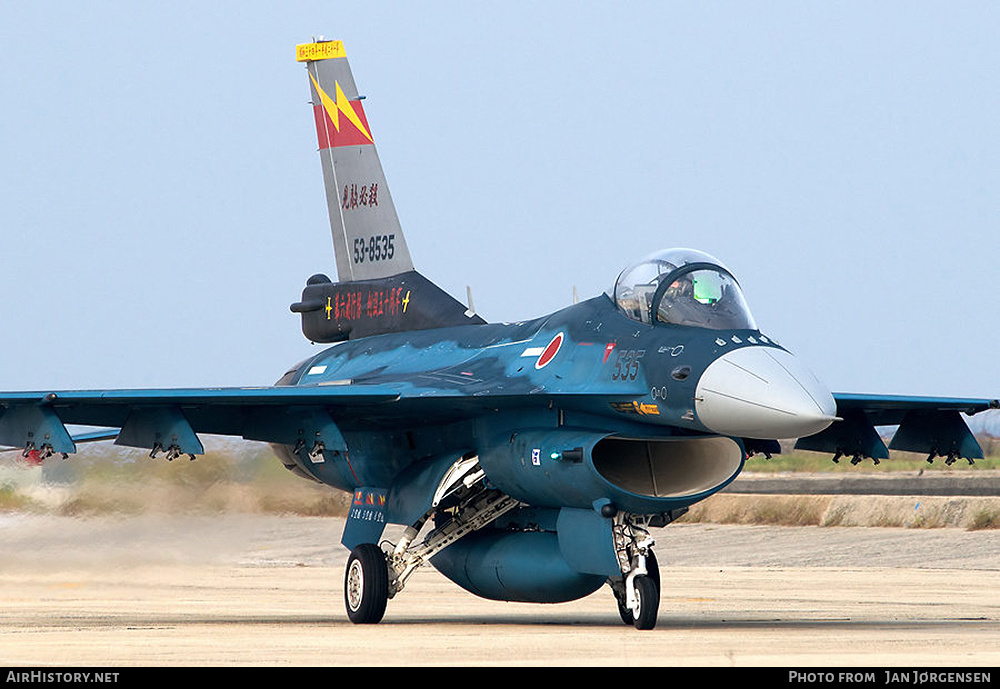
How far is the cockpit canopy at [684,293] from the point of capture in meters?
14.8

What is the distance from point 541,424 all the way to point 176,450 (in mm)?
3587

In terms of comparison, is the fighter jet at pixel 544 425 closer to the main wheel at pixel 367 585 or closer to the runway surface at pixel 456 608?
the main wheel at pixel 367 585

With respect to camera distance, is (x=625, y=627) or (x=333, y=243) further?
(x=333, y=243)

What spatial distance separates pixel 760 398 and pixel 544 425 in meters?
2.97

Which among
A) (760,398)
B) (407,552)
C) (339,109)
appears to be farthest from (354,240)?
(760,398)

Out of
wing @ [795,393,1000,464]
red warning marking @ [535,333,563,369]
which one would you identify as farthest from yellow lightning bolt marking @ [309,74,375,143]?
wing @ [795,393,1000,464]

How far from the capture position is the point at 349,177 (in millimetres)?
22672

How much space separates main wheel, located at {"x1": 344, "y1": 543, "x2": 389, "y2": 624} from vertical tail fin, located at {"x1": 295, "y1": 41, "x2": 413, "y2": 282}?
17.0 feet

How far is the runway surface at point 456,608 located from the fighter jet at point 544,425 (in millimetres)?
781

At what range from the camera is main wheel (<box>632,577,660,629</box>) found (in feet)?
49.5

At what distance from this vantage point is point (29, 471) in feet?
68.9

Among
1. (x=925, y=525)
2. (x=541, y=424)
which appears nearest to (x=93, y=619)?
(x=541, y=424)

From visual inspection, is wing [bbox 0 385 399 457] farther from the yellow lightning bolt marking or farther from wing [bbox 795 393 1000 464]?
the yellow lightning bolt marking

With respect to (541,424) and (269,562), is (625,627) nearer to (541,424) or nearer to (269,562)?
(541,424)
